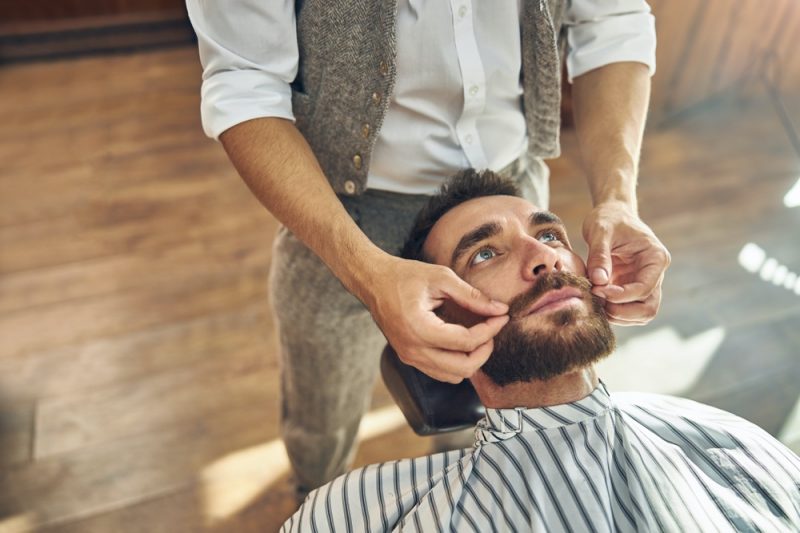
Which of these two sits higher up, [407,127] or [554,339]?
[407,127]

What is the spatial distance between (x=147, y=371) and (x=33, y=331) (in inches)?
18.5

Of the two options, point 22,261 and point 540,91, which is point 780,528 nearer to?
point 540,91

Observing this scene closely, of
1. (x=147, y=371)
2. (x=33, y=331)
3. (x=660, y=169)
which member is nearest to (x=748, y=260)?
(x=660, y=169)

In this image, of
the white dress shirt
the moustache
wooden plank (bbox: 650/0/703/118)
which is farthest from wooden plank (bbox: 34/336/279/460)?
wooden plank (bbox: 650/0/703/118)

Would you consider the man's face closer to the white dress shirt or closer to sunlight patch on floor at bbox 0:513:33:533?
the white dress shirt

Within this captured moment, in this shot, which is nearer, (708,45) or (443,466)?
(443,466)

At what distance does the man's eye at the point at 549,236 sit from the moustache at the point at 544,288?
0.14m

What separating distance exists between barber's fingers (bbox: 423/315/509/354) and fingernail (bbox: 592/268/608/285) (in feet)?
0.78

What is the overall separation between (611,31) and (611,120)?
0.17 meters

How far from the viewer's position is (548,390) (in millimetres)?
1253

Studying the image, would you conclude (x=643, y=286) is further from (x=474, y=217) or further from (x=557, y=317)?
(x=474, y=217)

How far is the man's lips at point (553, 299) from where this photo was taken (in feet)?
3.83

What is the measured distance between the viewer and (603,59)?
1.41 meters

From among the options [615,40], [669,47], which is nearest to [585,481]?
[615,40]
